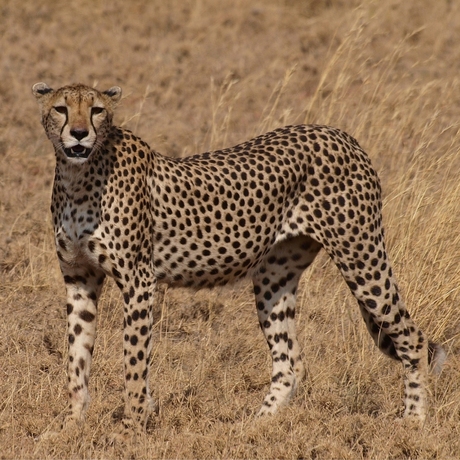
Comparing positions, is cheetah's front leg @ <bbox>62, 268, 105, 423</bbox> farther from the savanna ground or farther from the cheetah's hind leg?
the cheetah's hind leg

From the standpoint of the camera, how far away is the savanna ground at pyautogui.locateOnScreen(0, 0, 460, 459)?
15.8ft

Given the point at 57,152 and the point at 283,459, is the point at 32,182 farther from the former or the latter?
the point at 283,459

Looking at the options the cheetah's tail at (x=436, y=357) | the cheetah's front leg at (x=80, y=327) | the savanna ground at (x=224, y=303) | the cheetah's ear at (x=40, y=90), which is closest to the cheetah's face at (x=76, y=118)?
the cheetah's ear at (x=40, y=90)

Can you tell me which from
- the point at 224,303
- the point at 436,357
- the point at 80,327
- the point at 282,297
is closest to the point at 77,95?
the point at 80,327

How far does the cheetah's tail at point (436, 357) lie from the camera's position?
5344 mm

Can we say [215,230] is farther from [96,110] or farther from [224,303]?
[224,303]

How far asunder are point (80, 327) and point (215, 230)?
2.71 feet

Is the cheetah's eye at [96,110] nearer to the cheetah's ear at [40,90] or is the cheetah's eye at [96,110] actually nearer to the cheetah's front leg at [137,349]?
→ the cheetah's ear at [40,90]

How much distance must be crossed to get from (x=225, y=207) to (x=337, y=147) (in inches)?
26.4

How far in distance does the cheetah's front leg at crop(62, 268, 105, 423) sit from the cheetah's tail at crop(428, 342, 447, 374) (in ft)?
5.80

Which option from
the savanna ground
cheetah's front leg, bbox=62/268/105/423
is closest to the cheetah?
cheetah's front leg, bbox=62/268/105/423

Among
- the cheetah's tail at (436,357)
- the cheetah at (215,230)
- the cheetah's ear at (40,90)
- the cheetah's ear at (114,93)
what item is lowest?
the cheetah's tail at (436,357)

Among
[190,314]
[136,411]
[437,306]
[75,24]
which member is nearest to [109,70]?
[75,24]

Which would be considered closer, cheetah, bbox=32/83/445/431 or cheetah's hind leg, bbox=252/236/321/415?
cheetah, bbox=32/83/445/431
